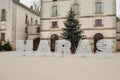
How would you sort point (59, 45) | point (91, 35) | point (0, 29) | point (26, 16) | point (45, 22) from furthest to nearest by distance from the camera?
point (26, 16), point (0, 29), point (45, 22), point (91, 35), point (59, 45)

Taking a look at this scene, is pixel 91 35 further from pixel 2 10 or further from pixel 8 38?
pixel 2 10

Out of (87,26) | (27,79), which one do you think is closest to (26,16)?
(87,26)

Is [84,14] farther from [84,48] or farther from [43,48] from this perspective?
[43,48]

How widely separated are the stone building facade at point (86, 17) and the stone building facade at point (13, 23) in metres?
4.92

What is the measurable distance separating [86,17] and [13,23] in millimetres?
13402

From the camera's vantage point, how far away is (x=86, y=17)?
1403 inches

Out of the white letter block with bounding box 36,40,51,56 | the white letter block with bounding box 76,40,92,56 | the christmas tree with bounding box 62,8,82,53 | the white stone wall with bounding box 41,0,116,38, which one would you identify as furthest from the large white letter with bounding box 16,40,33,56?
the white stone wall with bounding box 41,0,116,38

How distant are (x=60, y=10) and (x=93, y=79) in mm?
28982

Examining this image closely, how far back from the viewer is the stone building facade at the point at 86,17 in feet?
113

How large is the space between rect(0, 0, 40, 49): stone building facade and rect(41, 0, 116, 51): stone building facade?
194 inches

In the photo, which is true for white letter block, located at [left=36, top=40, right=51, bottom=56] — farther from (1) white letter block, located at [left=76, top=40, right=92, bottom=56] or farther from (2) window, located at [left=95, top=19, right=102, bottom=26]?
(2) window, located at [left=95, top=19, right=102, bottom=26]

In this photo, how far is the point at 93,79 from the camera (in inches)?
357

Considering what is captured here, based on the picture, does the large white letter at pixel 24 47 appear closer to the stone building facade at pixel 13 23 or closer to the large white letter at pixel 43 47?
the large white letter at pixel 43 47

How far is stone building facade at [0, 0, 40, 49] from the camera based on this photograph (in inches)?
1566
